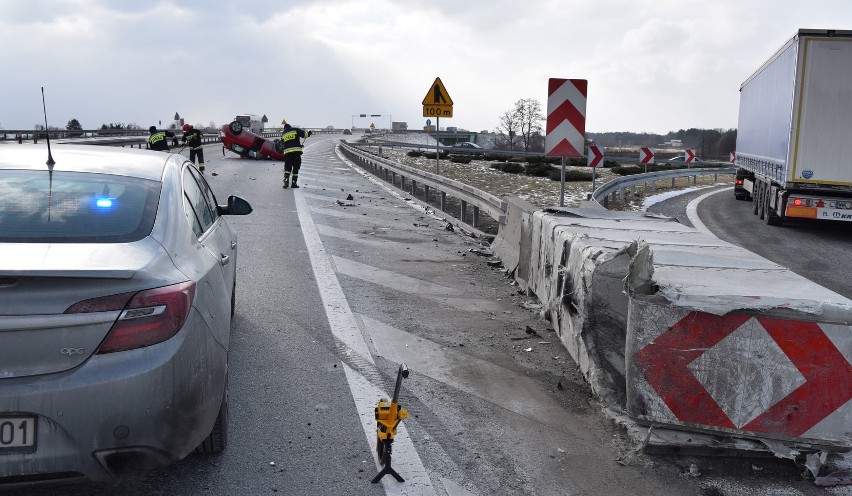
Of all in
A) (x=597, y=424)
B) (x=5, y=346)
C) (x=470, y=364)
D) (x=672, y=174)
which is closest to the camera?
(x=5, y=346)

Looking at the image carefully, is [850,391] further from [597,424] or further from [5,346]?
[5,346]

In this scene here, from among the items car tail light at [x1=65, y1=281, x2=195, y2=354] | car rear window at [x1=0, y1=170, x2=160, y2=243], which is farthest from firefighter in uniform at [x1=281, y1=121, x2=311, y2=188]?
car tail light at [x1=65, y1=281, x2=195, y2=354]

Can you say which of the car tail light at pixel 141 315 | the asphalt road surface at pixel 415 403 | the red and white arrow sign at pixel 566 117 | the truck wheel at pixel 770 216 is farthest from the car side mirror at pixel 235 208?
the truck wheel at pixel 770 216

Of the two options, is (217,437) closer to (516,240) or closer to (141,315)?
(141,315)

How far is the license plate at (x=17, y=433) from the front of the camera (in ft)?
9.84

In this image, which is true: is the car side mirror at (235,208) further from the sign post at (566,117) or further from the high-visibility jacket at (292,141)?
the high-visibility jacket at (292,141)

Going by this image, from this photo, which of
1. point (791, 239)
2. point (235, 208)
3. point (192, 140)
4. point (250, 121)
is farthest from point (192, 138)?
point (250, 121)

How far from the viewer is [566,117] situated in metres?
9.74

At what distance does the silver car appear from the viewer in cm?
301

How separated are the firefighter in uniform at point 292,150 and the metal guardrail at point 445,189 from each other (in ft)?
8.71

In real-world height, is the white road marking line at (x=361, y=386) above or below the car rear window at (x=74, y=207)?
below

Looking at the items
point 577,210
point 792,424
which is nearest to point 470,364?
point 792,424

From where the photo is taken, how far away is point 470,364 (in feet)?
18.9

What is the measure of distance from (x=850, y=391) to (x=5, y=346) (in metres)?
4.01
